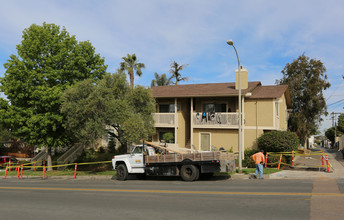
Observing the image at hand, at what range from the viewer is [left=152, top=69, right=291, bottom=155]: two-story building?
2380cm

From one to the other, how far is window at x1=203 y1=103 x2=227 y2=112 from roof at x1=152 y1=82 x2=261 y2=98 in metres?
1.34

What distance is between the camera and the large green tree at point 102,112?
1883cm

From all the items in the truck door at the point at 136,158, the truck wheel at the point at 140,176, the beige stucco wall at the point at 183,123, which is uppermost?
the beige stucco wall at the point at 183,123

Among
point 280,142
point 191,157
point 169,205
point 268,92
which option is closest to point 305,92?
point 268,92

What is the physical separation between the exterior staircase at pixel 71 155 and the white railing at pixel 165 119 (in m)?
8.82

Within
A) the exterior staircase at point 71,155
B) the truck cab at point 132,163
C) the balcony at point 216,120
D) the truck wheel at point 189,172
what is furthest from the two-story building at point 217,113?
the exterior staircase at point 71,155

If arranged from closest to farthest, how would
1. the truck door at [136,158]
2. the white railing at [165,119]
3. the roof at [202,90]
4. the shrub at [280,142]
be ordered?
the truck door at [136,158]
the shrub at [280,142]
the roof at [202,90]
the white railing at [165,119]

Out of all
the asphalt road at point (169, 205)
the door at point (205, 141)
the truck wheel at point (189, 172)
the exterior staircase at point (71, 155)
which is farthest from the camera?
the exterior staircase at point (71, 155)

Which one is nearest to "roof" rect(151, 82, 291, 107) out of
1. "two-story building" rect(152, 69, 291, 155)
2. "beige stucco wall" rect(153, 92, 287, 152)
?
"two-story building" rect(152, 69, 291, 155)

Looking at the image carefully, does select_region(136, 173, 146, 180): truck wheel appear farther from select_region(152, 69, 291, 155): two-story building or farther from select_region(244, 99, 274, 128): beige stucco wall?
select_region(244, 99, 274, 128): beige stucco wall

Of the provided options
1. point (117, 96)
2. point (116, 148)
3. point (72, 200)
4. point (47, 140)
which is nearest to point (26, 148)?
point (116, 148)

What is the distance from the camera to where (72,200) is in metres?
10.3

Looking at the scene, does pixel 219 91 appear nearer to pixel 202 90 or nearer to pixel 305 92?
pixel 202 90

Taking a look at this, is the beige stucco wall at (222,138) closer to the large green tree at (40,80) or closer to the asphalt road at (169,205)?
the large green tree at (40,80)
